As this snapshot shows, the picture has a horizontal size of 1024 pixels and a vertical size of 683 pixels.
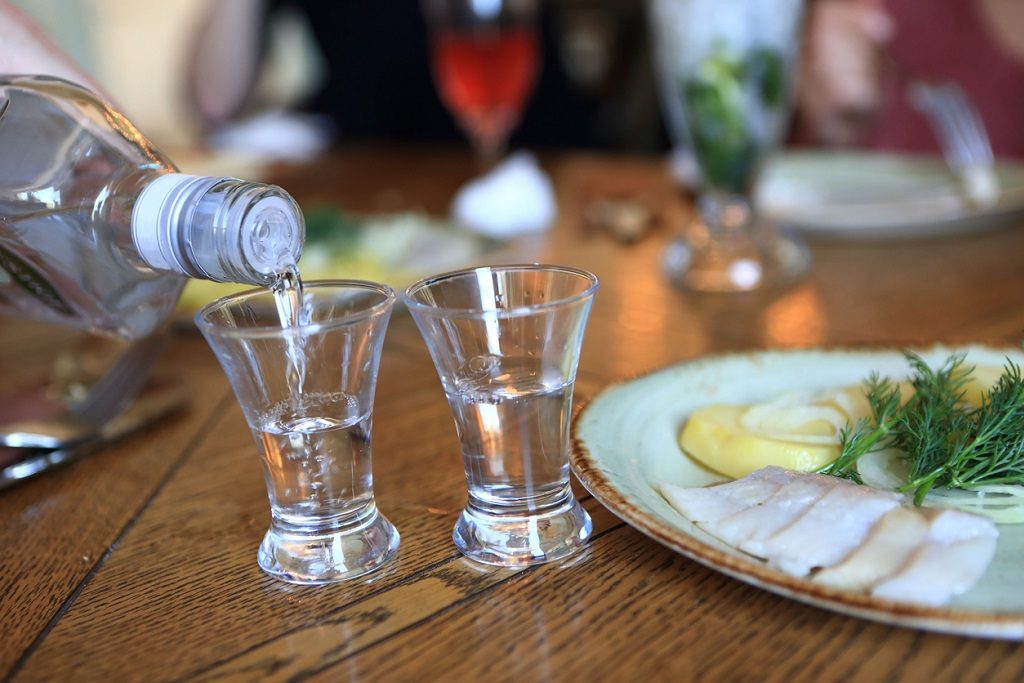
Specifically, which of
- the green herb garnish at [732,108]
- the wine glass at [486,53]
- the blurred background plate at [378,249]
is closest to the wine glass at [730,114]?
the green herb garnish at [732,108]

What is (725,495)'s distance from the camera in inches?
21.8

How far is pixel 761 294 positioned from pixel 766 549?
2.23ft

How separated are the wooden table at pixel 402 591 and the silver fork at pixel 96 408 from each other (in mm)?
29

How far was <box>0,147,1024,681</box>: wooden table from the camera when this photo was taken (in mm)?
469

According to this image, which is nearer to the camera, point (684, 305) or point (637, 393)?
point (637, 393)

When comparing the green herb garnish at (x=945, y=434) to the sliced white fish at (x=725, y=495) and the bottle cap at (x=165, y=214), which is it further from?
the bottle cap at (x=165, y=214)

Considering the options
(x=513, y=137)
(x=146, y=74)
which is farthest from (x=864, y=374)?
(x=146, y=74)

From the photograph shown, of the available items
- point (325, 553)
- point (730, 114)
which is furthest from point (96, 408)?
point (730, 114)

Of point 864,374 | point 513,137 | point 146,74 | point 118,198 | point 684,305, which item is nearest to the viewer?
point 118,198

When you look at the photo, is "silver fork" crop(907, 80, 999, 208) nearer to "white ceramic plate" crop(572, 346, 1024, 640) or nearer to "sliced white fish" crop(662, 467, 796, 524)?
"white ceramic plate" crop(572, 346, 1024, 640)

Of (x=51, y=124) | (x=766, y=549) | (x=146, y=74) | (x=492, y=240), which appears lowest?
(x=766, y=549)

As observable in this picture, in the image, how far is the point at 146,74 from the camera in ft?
14.1

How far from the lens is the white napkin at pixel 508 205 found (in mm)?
1498

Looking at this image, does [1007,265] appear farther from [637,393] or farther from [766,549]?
[766,549]
